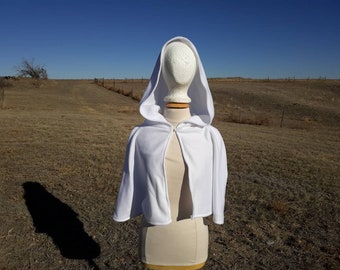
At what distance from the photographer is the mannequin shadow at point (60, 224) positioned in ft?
12.5

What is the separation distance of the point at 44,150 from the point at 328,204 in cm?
622

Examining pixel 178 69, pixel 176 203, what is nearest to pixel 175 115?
pixel 178 69

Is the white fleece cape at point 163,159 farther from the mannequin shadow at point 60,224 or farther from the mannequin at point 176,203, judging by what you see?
the mannequin shadow at point 60,224

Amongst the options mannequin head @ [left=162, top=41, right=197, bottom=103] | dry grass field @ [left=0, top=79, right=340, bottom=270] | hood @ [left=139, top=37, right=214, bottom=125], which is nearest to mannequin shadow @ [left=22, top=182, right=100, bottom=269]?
dry grass field @ [left=0, top=79, right=340, bottom=270]

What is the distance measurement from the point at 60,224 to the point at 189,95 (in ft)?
10.0

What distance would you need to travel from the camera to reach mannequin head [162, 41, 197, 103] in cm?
198

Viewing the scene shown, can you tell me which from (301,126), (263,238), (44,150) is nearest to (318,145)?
(301,126)

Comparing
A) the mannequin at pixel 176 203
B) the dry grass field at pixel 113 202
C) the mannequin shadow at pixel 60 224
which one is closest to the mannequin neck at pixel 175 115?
the mannequin at pixel 176 203

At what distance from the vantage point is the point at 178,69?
1984 millimetres

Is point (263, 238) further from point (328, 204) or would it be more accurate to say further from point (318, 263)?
point (328, 204)

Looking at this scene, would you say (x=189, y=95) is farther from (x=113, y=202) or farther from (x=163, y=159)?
(x=113, y=202)

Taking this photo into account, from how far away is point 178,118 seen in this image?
2.07 m

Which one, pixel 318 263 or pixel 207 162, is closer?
pixel 207 162

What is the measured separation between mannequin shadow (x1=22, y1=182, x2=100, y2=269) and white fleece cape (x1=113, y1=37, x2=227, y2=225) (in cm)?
182
